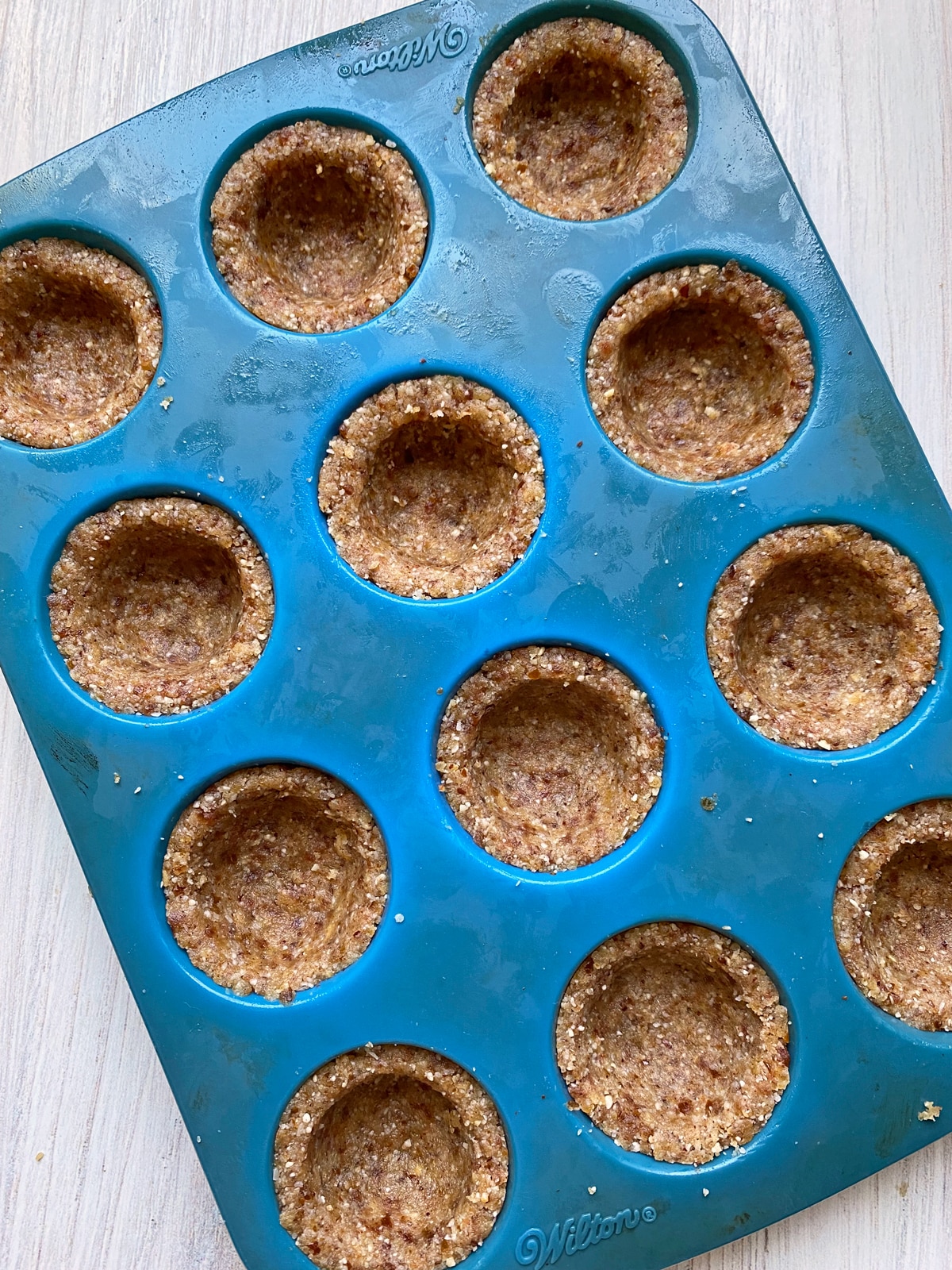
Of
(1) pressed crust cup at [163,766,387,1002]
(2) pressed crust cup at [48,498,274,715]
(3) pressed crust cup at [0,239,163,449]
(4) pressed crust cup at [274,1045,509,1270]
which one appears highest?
(3) pressed crust cup at [0,239,163,449]

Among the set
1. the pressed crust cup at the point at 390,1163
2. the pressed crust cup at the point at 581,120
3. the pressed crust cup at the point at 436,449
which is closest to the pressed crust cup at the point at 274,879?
the pressed crust cup at the point at 390,1163

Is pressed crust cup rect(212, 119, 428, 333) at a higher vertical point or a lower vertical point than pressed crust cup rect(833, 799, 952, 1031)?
higher

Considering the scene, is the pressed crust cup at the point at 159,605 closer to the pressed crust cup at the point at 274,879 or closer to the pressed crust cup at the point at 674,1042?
the pressed crust cup at the point at 274,879

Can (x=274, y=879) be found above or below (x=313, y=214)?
below

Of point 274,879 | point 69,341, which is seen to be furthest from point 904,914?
point 69,341

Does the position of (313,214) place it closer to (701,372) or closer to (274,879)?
(701,372)

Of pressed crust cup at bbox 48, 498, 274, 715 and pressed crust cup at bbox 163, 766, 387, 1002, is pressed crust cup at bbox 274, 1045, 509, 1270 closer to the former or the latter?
pressed crust cup at bbox 163, 766, 387, 1002

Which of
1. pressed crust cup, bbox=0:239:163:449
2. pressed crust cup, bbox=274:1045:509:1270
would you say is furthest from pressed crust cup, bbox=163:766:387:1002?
pressed crust cup, bbox=0:239:163:449
